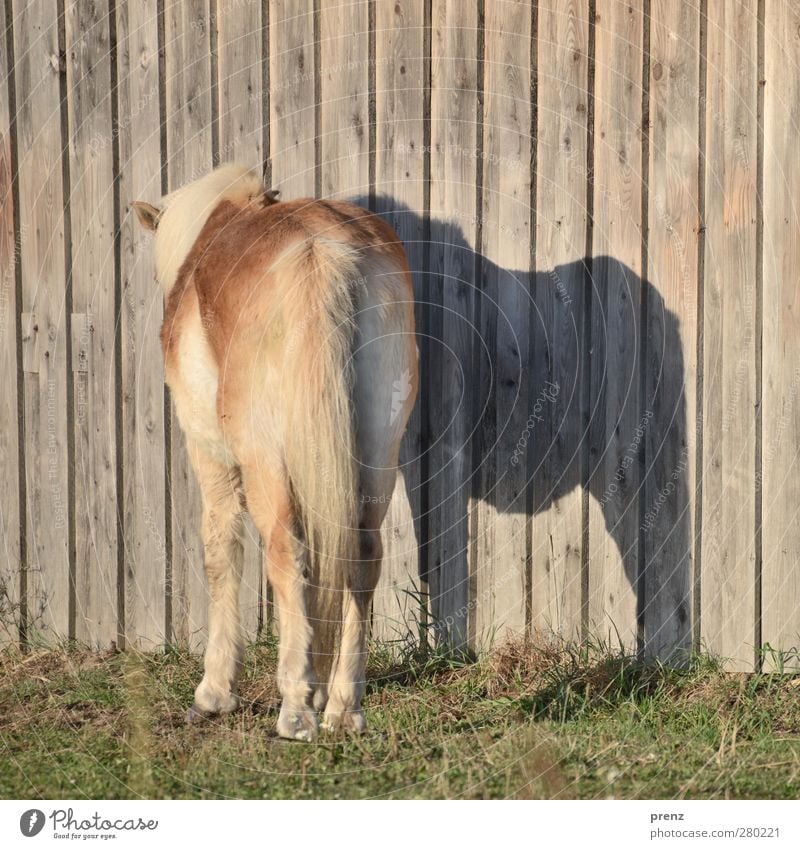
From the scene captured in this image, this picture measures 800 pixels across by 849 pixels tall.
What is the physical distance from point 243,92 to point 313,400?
2.17m

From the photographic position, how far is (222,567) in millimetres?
4543

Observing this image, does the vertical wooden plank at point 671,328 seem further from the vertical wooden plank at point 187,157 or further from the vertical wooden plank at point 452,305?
the vertical wooden plank at point 187,157

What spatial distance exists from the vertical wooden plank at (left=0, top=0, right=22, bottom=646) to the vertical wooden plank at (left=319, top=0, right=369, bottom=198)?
1688mm

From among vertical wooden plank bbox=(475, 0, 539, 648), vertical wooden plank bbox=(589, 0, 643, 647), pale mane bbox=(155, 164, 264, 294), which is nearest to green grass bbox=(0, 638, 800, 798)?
vertical wooden plank bbox=(475, 0, 539, 648)

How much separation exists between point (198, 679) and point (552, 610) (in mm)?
1673

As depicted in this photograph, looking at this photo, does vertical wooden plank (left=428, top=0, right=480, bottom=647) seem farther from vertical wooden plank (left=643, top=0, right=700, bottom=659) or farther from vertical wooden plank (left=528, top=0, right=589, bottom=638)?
vertical wooden plank (left=643, top=0, right=700, bottom=659)

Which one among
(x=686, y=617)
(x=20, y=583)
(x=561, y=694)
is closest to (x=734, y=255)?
(x=686, y=617)

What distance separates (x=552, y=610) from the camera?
4.87 m

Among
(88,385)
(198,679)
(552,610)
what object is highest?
(88,385)

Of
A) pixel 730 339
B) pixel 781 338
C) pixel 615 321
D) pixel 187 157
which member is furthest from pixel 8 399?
pixel 781 338

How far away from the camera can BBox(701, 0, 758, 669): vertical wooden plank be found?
456 centimetres

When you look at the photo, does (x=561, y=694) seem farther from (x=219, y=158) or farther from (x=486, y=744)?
(x=219, y=158)

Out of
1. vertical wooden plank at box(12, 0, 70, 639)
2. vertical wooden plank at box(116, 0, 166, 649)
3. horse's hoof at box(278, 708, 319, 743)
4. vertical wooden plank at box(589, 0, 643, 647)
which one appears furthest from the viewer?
vertical wooden plank at box(12, 0, 70, 639)

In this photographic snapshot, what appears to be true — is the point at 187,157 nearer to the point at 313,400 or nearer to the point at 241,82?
the point at 241,82
